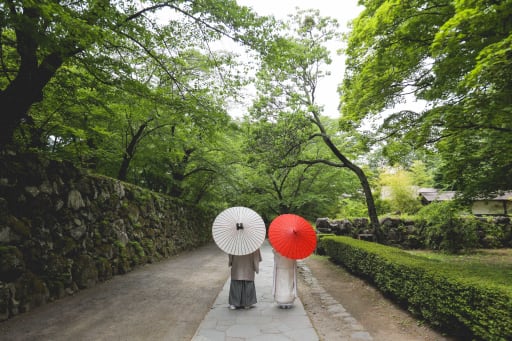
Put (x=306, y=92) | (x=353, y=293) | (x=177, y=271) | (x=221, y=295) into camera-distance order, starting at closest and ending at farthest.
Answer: (x=221, y=295) → (x=353, y=293) → (x=177, y=271) → (x=306, y=92)

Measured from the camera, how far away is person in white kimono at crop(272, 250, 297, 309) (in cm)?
512

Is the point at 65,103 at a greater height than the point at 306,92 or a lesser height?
lesser

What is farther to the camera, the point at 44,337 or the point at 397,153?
the point at 397,153

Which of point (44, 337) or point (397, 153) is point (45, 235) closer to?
point (44, 337)

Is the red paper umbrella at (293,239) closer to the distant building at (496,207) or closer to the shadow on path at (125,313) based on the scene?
the shadow on path at (125,313)

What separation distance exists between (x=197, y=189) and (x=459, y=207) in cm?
1374

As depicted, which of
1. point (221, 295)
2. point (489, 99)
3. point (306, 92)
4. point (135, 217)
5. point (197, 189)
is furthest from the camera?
point (197, 189)

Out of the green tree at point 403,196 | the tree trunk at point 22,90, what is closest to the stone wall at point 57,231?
the tree trunk at point 22,90

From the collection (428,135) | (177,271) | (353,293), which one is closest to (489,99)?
(428,135)

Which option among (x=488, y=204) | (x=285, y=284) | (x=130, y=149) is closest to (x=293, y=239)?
(x=285, y=284)

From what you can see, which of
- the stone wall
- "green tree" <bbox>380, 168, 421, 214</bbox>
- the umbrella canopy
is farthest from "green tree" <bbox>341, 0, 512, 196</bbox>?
"green tree" <bbox>380, 168, 421, 214</bbox>

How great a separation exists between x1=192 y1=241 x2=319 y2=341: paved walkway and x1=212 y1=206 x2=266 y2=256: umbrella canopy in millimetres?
1017

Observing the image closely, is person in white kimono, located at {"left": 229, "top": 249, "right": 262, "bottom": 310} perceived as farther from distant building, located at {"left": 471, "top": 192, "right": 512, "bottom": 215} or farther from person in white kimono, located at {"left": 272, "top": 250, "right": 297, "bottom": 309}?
distant building, located at {"left": 471, "top": 192, "right": 512, "bottom": 215}

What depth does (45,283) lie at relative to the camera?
516 centimetres
